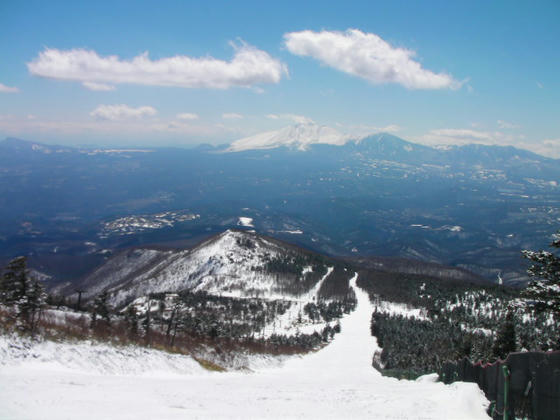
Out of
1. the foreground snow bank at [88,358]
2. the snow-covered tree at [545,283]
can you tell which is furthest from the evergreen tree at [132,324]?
the snow-covered tree at [545,283]

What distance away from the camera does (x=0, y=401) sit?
52.5 ft

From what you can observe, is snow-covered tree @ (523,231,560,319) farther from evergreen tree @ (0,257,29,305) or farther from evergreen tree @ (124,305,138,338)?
evergreen tree @ (0,257,29,305)

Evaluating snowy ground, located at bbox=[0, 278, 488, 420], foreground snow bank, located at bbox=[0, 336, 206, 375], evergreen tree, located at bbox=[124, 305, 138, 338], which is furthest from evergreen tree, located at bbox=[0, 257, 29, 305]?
snowy ground, located at bbox=[0, 278, 488, 420]

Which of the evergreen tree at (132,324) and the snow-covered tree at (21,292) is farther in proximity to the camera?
the evergreen tree at (132,324)

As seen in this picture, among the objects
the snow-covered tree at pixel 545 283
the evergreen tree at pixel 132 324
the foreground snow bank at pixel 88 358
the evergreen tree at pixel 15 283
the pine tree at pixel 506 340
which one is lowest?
the evergreen tree at pixel 132 324

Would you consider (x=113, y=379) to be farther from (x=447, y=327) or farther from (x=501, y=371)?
(x=447, y=327)

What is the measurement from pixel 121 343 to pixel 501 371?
2780cm

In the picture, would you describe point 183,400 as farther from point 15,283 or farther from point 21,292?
point 15,283

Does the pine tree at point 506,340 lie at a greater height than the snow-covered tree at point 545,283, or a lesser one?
lesser

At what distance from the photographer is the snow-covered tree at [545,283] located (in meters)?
23.5

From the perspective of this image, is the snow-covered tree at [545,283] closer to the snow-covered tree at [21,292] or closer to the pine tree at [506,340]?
the pine tree at [506,340]

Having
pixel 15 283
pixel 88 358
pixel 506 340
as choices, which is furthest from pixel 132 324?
pixel 506 340

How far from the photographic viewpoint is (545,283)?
2430 centimetres

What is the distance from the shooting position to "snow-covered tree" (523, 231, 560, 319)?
924 inches
